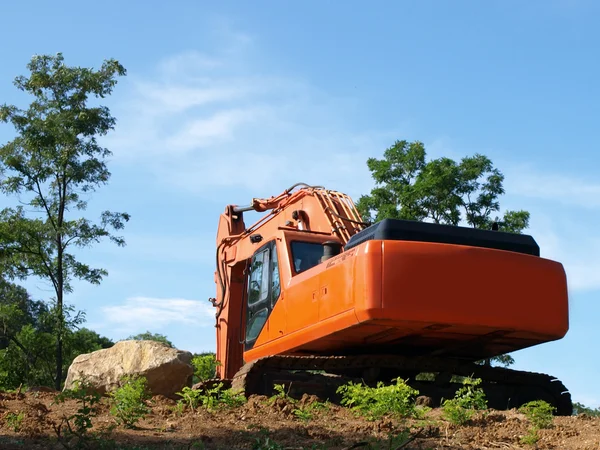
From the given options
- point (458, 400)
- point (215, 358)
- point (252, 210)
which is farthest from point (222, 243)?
point (458, 400)

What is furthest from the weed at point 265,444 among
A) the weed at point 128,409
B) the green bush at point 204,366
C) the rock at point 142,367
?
the green bush at point 204,366

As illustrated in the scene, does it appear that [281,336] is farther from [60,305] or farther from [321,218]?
[60,305]

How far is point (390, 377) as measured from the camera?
12.0m

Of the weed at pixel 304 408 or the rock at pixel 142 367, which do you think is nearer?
the weed at pixel 304 408

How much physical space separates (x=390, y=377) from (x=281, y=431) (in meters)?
4.07

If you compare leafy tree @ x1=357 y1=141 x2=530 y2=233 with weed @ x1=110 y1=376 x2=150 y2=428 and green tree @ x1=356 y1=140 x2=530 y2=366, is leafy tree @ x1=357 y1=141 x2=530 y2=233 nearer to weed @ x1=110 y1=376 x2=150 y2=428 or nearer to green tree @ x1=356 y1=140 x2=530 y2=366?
green tree @ x1=356 y1=140 x2=530 y2=366

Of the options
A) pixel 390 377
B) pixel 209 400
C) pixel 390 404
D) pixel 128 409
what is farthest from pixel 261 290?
pixel 128 409

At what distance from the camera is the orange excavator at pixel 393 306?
10.2 m

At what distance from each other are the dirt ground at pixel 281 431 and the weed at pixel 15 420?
0.05 feet

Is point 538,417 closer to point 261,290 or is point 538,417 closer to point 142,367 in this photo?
point 261,290

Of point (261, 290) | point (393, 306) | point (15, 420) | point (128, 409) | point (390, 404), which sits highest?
point (261, 290)

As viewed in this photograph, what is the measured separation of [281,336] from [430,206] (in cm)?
1462

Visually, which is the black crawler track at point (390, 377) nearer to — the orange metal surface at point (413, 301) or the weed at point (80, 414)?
the orange metal surface at point (413, 301)

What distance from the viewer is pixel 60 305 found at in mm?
23297
